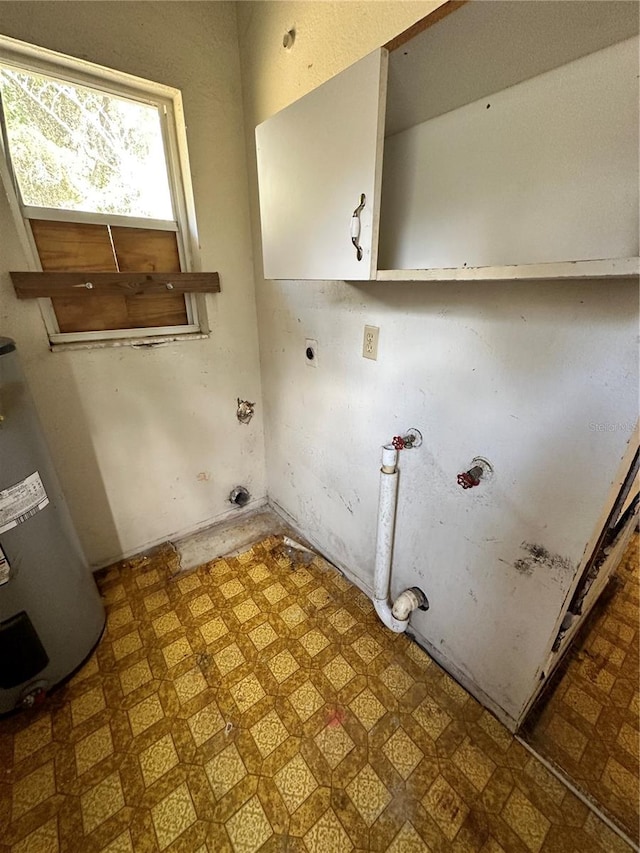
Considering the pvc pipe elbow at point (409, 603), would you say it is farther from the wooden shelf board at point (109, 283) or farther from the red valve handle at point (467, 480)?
the wooden shelf board at point (109, 283)

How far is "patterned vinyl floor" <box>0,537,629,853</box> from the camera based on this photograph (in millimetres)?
874

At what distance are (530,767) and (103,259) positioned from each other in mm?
2302

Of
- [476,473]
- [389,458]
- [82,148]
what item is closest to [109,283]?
[82,148]

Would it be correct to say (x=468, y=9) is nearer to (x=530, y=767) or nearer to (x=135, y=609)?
(x=530, y=767)

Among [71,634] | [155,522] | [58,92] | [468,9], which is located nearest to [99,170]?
[58,92]

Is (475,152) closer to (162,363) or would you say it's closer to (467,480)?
(467,480)

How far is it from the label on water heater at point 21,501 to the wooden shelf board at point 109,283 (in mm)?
656

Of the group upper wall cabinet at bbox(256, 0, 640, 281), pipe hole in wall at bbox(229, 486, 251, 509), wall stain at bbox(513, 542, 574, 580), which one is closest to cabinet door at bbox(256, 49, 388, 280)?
upper wall cabinet at bbox(256, 0, 640, 281)

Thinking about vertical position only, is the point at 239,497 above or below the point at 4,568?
below

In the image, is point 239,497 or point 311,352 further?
point 239,497

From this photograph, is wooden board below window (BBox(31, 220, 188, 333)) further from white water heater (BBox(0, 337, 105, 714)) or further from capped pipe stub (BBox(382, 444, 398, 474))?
capped pipe stub (BBox(382, 444, 398, 474))

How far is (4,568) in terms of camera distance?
990 mm

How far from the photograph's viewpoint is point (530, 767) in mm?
990

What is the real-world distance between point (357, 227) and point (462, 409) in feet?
1.84
